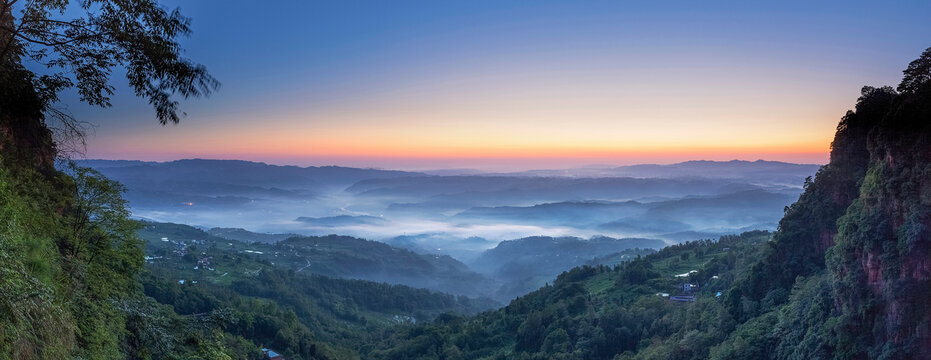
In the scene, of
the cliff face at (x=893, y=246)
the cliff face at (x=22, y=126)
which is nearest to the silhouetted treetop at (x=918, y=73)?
the cliff face at (x=893, y=246)

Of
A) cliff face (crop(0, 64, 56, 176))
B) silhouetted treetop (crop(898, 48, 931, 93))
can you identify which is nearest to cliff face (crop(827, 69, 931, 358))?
silhouetted treetop (crop(898, 48, 931, 93))

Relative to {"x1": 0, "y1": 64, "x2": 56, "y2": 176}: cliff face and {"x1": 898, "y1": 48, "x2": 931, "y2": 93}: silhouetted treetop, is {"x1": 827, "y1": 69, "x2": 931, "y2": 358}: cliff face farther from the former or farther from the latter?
{"x1": 0, "y1": 64, "x2": 56, "y2": 176}: cliff face

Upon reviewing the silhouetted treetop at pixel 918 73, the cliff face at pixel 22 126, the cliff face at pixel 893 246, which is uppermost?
the silhouetted treetop at pixel 918 73

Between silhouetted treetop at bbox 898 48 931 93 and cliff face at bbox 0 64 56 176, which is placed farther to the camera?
silhouetted treetop at bbox 898 48 931 93

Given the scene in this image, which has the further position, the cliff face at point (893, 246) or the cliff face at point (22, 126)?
the cliff face at point (893, 246)

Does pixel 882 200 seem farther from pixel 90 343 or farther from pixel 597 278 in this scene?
pixel 597 278

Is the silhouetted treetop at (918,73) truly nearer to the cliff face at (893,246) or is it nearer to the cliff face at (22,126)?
the cliff face at (893,246)

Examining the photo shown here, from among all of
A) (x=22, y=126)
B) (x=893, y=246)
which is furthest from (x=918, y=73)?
(x=22, y=126)

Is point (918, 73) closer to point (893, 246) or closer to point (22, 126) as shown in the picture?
point (893, 246)

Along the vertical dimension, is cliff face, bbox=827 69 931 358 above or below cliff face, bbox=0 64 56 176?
below
